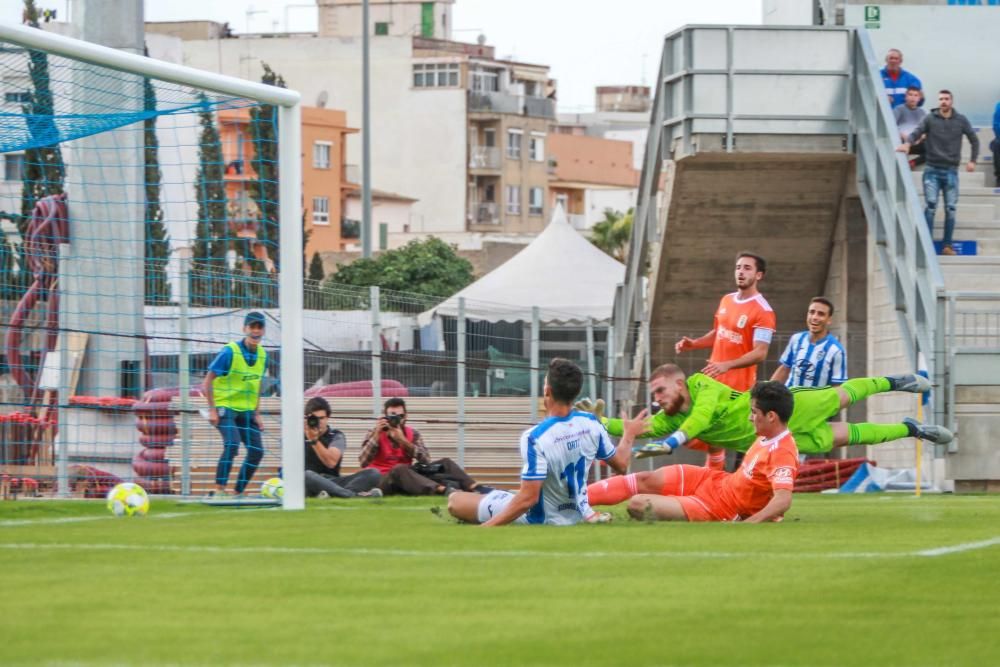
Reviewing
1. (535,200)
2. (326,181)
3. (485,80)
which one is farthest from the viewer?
(535,200)

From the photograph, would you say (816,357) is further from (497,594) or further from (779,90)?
(497,594)

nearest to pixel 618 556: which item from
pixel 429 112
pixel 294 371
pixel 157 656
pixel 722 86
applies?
pixel 157 656

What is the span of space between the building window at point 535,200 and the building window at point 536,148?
1809mm

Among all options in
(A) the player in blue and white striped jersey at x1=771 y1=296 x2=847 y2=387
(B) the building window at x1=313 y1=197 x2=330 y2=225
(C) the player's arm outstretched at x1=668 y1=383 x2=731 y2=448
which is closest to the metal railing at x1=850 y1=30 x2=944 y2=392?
(A) the player in blue and white striped jersey at x1=771 y1=296 x2=847 y2=387

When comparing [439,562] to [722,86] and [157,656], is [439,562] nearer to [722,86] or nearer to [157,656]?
[157,656]

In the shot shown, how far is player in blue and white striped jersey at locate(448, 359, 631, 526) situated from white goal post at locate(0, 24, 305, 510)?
2.56 m

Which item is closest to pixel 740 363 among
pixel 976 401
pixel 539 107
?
pixel 976 401

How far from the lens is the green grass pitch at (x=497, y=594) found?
616cm

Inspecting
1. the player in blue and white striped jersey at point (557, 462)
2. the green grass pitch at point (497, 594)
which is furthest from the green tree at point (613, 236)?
the green grass pitch at point (497, 594)

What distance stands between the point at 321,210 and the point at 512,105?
14583 mm

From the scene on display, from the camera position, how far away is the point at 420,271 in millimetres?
77062

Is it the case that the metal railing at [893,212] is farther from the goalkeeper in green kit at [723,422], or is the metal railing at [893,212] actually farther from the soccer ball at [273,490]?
the soccer ball at [273,490]

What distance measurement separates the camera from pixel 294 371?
14.2m

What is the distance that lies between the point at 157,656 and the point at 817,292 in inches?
924
